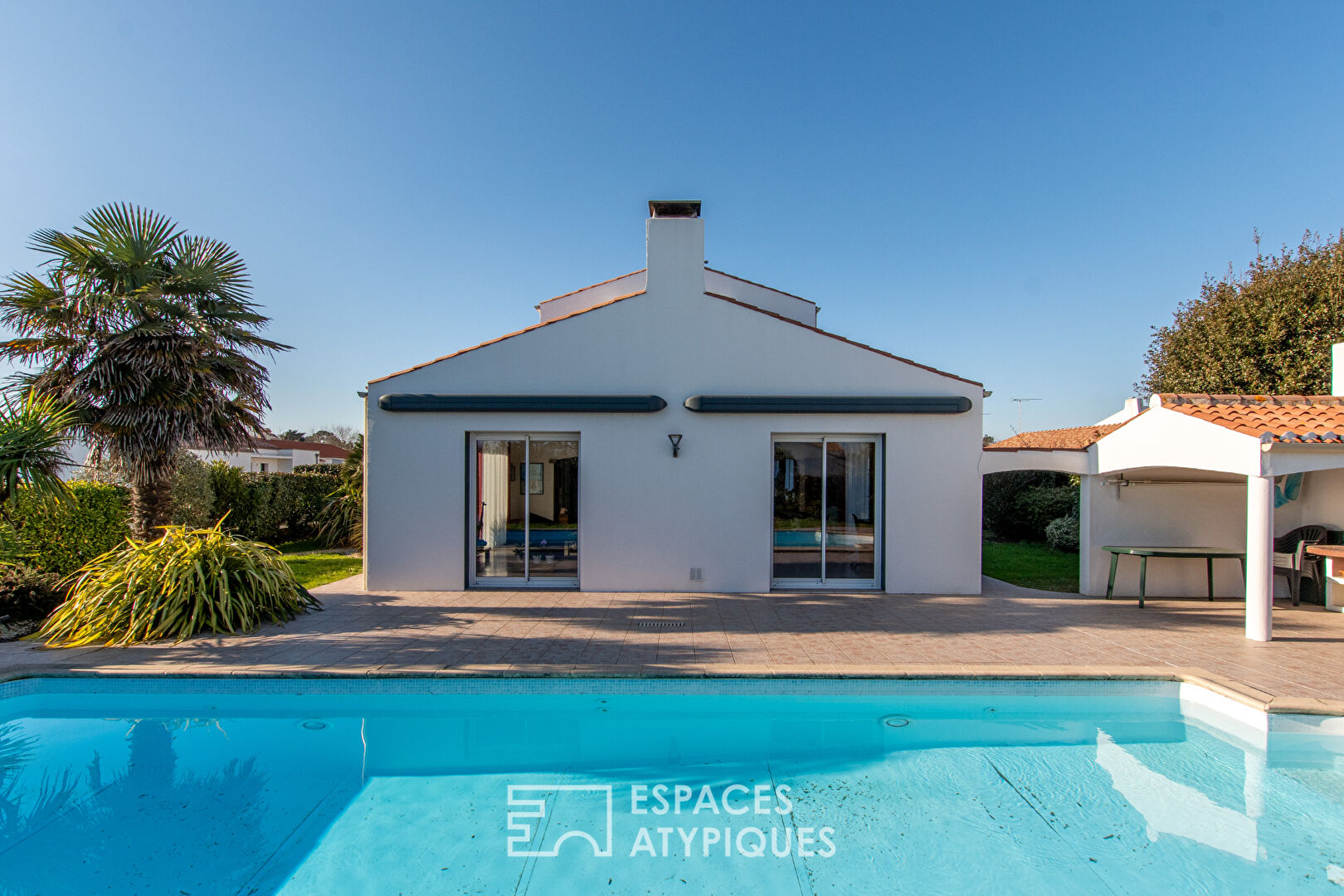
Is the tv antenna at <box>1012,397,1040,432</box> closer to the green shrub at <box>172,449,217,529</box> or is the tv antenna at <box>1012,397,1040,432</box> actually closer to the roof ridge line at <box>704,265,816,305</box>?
the roof ridge line at <box>704,265,816,305</box>

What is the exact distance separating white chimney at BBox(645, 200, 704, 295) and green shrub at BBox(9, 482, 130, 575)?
9.23 meters

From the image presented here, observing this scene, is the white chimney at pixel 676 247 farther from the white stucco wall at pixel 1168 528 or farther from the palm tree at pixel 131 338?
the white stucco wall at pixel 1168 528

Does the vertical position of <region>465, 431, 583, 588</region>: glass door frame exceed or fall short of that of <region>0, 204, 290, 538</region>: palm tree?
it falls short

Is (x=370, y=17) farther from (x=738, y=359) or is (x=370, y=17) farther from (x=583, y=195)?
(x=738, y=359)

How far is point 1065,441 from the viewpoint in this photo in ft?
37.1

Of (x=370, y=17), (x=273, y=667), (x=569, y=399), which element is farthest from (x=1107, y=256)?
(x=273, y=667)

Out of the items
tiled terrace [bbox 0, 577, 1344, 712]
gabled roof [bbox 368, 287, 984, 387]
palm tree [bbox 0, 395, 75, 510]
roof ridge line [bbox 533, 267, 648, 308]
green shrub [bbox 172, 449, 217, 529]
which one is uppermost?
roof ridge line [bbox 533, 267, 648, 308]

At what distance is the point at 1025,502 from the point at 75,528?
22898mm

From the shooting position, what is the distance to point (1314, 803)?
14.9 feet

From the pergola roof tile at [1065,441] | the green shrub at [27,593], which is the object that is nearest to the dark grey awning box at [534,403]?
the green shrub at [27,593]

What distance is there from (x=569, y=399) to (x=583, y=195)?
6282mm

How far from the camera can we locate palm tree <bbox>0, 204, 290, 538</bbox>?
8430 mm

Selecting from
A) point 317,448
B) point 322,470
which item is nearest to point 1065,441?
point 322,470

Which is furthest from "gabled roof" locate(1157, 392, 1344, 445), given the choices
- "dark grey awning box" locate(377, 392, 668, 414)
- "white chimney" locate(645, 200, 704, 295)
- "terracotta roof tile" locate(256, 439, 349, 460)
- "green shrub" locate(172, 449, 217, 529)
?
"terracotta roof tile" locate(256, 439, 349, 460)
